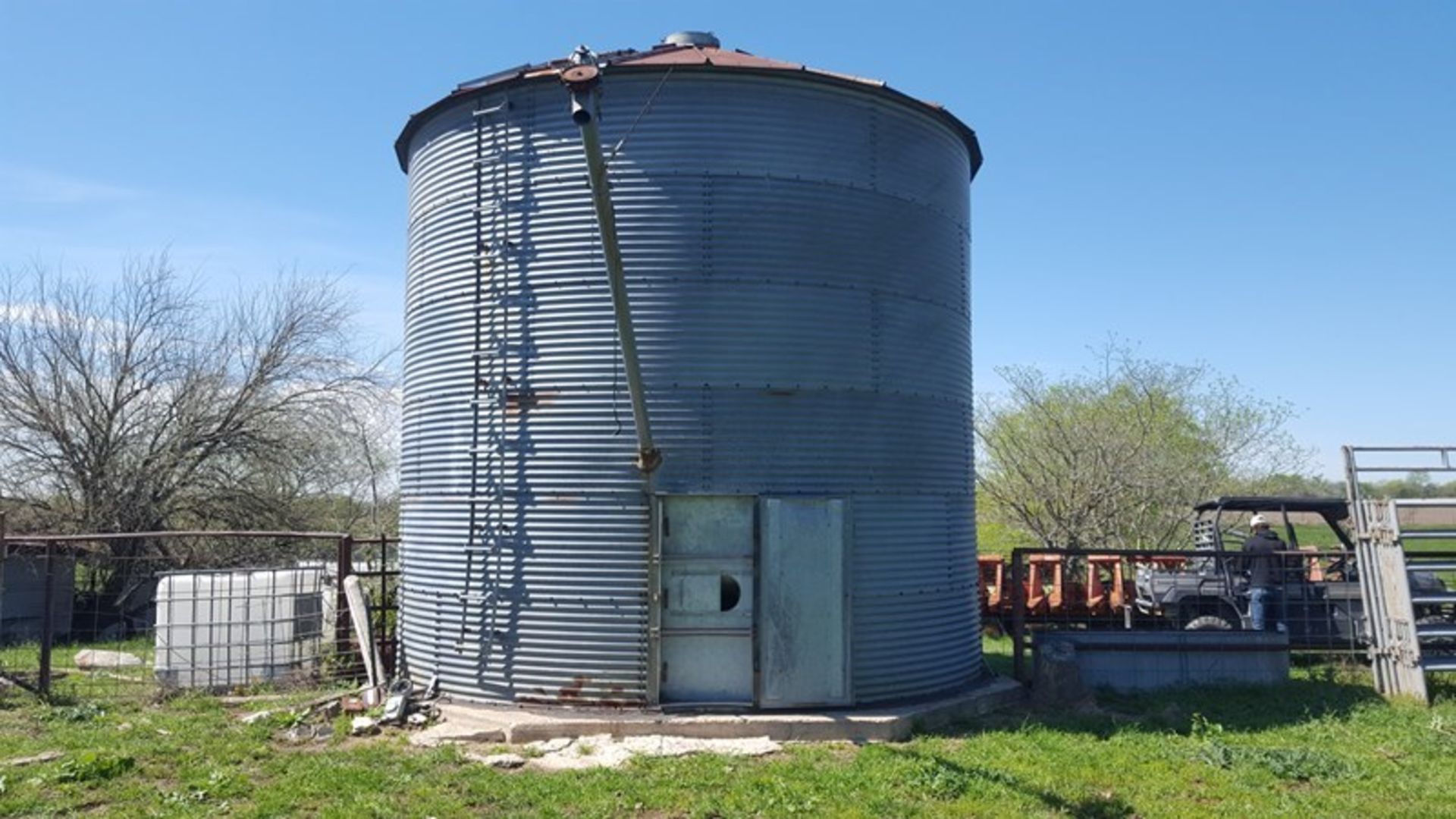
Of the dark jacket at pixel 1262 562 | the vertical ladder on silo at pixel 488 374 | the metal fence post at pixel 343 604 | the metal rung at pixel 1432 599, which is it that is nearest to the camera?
the vertical ladder on silo at pixel 488 374

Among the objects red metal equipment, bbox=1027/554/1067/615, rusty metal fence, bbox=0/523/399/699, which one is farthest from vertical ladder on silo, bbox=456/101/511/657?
red metal equipment, bbox=1027/554/1067/615

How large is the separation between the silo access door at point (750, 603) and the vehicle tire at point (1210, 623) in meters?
5.63

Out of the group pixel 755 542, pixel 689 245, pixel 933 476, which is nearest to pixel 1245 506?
pixel 933 476

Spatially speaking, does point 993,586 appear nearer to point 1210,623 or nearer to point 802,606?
point 1210,623

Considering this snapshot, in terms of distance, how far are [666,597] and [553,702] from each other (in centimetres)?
132

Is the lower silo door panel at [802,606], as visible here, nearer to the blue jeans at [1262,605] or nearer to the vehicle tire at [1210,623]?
the vehicle tire at [1210,623]

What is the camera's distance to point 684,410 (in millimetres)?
8711

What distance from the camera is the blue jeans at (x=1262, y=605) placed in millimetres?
11992

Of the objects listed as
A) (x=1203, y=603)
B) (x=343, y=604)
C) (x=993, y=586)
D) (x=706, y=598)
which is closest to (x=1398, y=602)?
(x=1203, y=603)

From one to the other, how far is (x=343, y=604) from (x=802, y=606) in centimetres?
549

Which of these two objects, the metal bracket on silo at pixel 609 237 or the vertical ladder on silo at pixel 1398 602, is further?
the vertical ladder on silo at pixel 1398 602

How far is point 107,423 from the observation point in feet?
63.4

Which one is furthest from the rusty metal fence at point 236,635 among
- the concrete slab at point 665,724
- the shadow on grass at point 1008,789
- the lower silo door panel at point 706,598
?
the shadow on grass at point 1008,789

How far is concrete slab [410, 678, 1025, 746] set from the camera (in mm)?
8172
